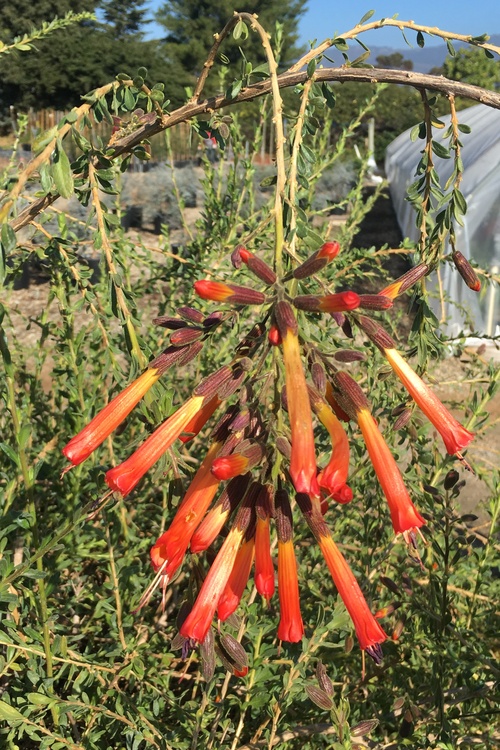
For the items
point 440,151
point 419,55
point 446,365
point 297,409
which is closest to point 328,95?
point 440,151

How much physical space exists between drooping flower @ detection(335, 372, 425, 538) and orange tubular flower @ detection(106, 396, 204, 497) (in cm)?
17

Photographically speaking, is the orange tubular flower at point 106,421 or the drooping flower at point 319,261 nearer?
the drooping flower at point 319,261

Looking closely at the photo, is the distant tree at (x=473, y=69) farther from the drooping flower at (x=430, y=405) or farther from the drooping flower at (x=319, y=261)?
the drooping flower at (x=319, y=261)

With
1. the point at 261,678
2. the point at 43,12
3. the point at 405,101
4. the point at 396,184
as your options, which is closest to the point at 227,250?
the point at 261,678

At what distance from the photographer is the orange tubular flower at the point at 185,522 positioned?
0.76m

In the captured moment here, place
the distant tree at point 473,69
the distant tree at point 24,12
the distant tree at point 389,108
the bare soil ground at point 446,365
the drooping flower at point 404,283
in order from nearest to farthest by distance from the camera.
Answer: the drooping flower at point 404,283, the bare soil ground at point 446,365, the distant tree at point 473,69, the distant tree at point 389,108, the distant tree at point 24,12

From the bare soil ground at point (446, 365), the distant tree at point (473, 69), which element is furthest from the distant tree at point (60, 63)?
the bare soil ground at point (446, 365)

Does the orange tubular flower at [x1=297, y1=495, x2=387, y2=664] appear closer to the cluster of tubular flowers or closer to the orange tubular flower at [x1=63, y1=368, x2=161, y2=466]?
the cluster of tubular flowers

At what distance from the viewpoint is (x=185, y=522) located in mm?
772

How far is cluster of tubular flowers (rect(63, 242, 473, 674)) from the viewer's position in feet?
2.25

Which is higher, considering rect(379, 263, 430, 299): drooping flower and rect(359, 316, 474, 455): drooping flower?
rect(379, 263, 430, 299): drooping flower

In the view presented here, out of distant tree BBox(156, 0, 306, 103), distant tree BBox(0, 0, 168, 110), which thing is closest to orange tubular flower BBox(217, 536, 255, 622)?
distant tree BBox(0, 0, 168, 110)

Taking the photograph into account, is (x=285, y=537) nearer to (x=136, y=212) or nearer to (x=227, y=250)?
(x=227, y=250)

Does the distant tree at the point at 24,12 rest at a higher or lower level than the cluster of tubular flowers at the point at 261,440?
higher
